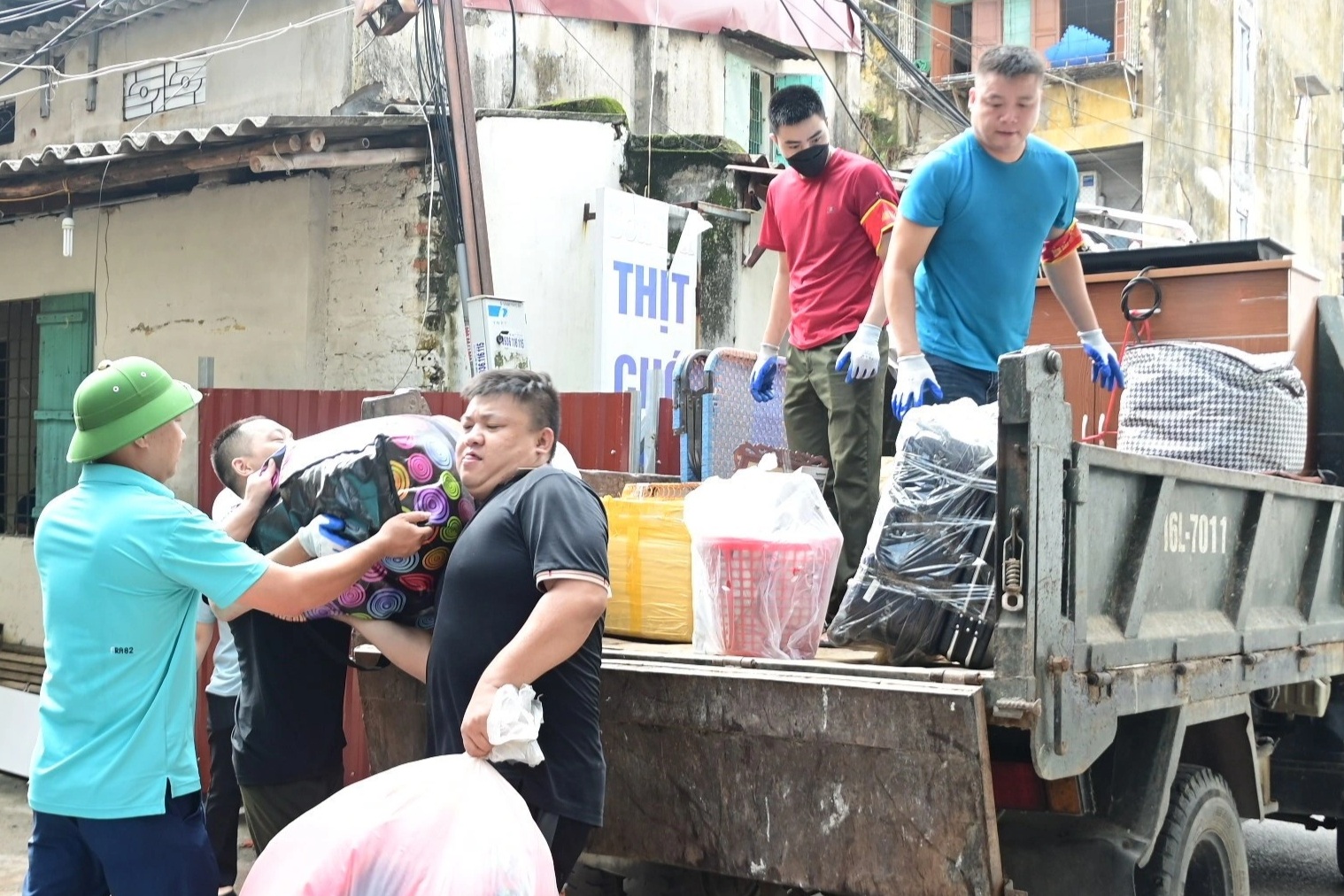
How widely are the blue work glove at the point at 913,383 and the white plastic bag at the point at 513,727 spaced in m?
1.61

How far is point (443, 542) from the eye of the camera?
2982 mm

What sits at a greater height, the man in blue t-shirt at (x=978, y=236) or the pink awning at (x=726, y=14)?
the pink awning at (x=726, y=14)

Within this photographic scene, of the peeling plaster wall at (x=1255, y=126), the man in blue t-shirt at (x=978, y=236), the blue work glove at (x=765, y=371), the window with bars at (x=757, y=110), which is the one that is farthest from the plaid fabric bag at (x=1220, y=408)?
the peeling plaster wall at (x=1255, y=126)

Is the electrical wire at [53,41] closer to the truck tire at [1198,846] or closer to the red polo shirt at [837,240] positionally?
the red polo shirt at [837,240]

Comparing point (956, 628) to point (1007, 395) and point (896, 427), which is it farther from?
point (896, 427)

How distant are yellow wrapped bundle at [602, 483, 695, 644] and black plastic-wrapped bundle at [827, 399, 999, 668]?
50cm

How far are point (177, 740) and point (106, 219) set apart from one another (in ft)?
25.8

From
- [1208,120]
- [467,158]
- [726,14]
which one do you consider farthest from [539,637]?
[1208,120]

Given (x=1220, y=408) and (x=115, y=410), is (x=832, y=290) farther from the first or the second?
(x=115, y=410)

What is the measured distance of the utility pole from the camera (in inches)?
333

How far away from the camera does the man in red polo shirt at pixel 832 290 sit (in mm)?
4027

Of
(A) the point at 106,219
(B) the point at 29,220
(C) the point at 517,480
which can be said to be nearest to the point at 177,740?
(C) the point at 517,480

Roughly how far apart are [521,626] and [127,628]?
0.80 metres

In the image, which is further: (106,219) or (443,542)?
(106,219)
